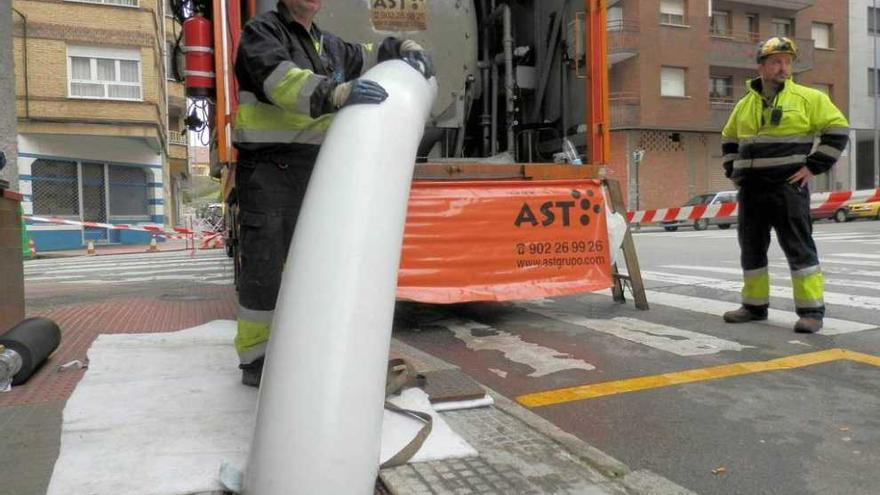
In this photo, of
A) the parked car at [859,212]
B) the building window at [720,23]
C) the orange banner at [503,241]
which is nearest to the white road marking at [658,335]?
the orange banner at [503,241]

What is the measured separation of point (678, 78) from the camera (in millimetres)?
32375

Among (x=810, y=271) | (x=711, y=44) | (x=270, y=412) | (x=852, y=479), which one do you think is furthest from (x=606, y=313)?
(x=711, y=44)

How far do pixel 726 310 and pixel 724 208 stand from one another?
7888 mm

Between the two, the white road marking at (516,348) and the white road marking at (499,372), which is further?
the white road marking at (516,348)

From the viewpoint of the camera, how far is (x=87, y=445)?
262 cm

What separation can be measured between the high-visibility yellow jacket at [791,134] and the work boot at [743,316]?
98 cm

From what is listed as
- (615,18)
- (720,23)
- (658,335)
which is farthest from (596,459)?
(720,23)

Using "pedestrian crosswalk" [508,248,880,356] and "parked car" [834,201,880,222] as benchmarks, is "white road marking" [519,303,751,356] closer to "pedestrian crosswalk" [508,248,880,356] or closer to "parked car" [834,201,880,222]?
"pedestrian crosswalk" [508,248,880,356]

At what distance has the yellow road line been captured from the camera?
350 cm

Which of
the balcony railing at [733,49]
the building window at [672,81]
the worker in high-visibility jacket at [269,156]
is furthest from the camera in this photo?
the balcony railing at [733,49]

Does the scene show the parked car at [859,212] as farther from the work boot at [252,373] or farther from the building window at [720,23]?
the work boot at [252,373]

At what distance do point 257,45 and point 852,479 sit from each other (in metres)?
2.72

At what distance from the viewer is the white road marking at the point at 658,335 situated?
14.5ft

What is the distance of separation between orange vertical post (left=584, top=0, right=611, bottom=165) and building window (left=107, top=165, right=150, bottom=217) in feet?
72.3
